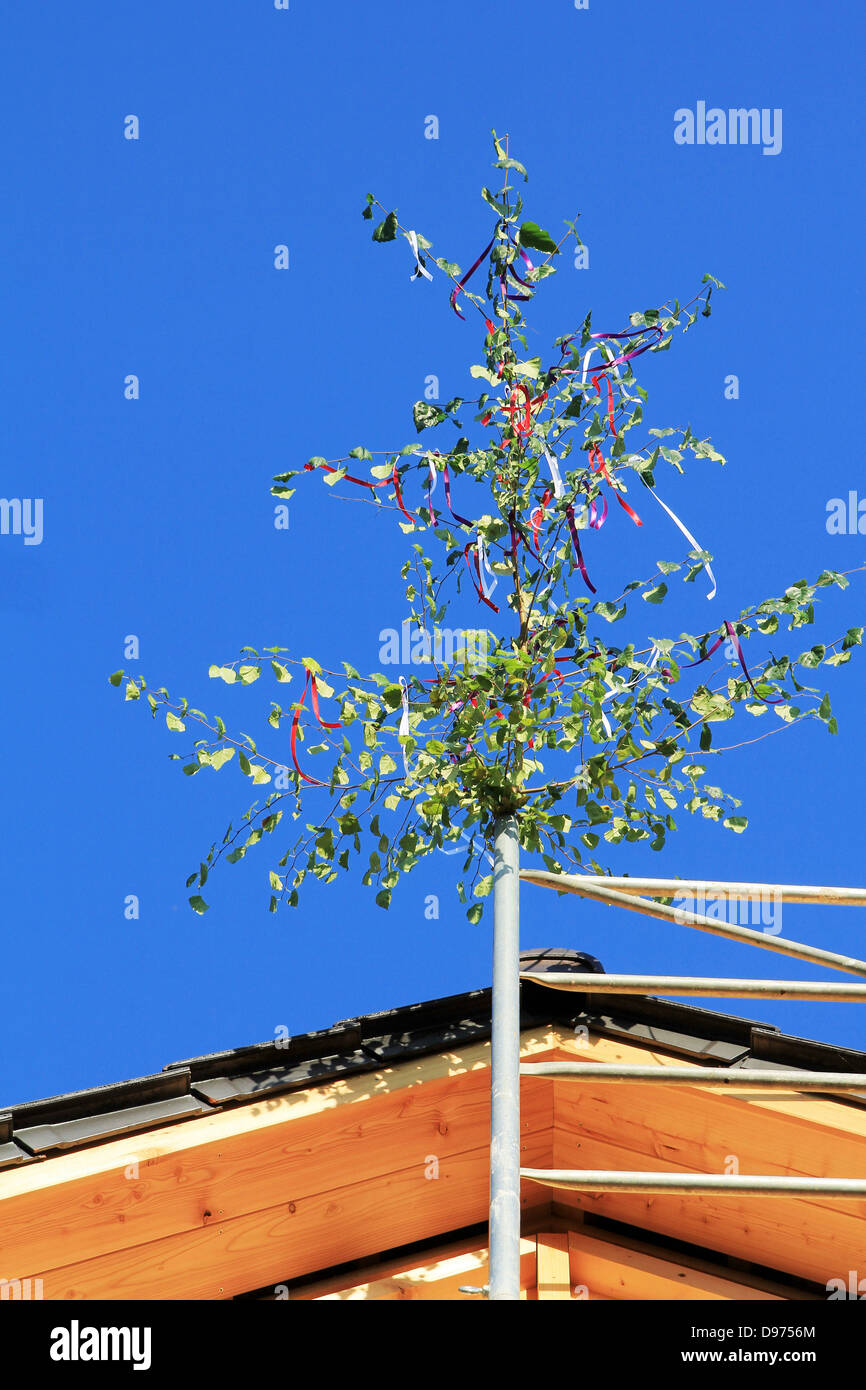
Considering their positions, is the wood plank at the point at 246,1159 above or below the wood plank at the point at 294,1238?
above

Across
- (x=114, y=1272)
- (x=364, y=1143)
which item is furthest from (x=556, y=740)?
(x=114, y=1272)

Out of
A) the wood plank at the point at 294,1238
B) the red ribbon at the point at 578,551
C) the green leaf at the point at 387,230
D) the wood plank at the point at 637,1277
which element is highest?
the green leaf at the point at 387,230

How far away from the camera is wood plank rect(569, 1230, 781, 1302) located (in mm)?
2492

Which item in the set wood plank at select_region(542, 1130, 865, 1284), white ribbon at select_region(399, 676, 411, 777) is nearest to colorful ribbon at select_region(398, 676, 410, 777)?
white ribbon at select_region(399, 676, 411, 777)

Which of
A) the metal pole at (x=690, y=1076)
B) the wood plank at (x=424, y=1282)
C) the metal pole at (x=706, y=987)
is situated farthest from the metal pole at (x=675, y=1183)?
the wood plank at (x=424, y=1282)

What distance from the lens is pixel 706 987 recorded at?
1.68 m

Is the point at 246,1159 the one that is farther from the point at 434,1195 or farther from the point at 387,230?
the point at 387,230

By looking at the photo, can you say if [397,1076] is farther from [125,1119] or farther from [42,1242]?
[42,1242]

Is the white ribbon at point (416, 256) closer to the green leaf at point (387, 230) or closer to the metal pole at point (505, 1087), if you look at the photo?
the green leaf at point (387, 230)

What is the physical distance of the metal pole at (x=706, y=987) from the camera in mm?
1681

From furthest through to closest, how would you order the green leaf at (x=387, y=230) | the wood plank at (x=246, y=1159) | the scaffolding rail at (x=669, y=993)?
1. the green leaf at (x=387, y=230)
2. the wood plank at (x=246, y=1159)
3. the scaffolding rail at (x=669, y=993)

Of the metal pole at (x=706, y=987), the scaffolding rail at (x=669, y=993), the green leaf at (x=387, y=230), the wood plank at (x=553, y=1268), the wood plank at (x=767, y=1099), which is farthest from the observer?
the wood plank at (x=553, y=1268)

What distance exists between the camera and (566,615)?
255cm

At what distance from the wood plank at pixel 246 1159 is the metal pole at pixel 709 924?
2.90ft
